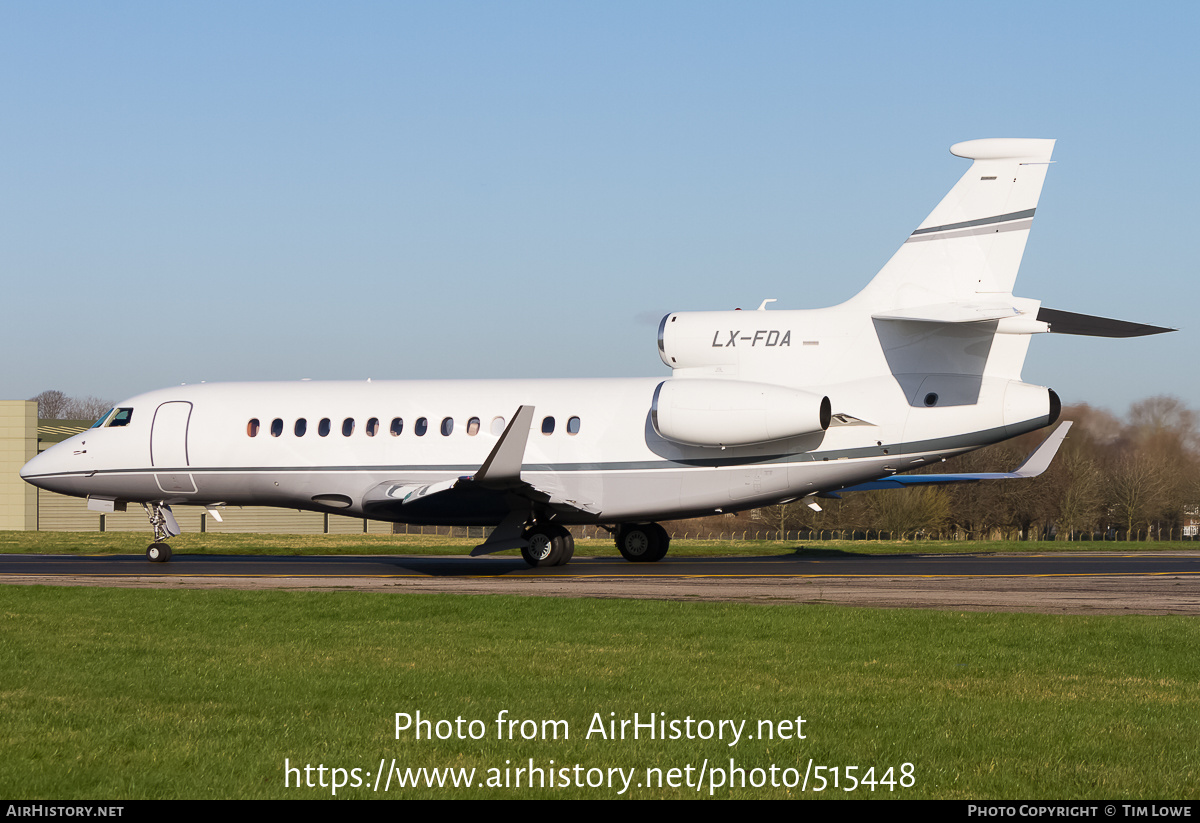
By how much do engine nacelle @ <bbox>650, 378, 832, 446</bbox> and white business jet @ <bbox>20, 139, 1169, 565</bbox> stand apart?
0.04 m

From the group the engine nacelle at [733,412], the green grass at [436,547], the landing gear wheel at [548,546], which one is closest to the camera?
the engine nacelle at [733,412]

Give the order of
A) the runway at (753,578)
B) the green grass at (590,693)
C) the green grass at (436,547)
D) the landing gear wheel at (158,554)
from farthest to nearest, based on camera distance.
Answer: the green grass at (436,547)
the landing gear wheel at (158,554)
the runway at (753,578)
the green grass at (590,693)

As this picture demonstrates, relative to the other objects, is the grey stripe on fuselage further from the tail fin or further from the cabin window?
the tail fin

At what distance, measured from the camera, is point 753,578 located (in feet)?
61.6

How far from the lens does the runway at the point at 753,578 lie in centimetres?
1517

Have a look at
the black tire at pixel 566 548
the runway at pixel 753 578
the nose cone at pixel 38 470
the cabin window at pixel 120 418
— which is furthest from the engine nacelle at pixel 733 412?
the nose cone at pixel 38 470

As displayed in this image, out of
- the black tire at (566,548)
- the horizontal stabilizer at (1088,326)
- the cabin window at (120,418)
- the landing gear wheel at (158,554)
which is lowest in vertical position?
the landing gear wheel at (158,554)

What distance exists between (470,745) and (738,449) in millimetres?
15280

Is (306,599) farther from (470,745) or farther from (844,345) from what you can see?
(844,345)

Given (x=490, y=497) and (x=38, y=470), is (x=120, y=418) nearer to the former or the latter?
(x=38, y=470)

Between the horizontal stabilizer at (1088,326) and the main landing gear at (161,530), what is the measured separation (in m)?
18.1

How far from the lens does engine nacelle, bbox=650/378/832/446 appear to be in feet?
67.4

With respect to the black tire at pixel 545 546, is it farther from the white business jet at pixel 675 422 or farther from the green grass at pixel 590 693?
the green grass at pixel 590 693
